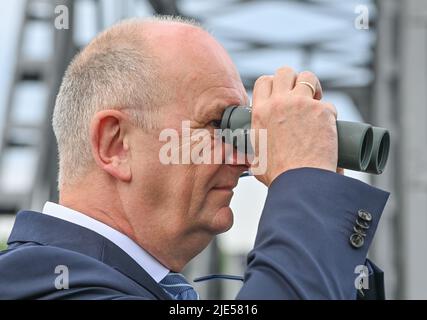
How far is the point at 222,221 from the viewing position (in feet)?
4.98

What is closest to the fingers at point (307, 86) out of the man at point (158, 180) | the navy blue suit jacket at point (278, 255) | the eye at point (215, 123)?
the man at point (158, 180)

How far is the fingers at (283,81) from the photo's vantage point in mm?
1339

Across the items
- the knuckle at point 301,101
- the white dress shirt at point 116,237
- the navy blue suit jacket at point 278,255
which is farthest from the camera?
the white dress shirt at point 116,237

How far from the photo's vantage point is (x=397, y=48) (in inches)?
285

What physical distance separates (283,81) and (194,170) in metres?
0.27

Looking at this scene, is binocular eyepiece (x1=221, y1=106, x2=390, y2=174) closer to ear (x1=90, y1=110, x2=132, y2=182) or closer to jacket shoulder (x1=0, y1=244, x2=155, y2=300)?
ear (x1=90, y1=110, x2=132, y2=182)

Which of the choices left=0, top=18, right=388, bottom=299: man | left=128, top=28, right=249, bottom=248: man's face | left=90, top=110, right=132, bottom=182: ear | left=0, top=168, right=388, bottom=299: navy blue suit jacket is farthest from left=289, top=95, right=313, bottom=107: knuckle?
left=90, top=110, right=132, bottom=182: ear

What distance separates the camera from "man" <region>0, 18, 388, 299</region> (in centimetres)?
125

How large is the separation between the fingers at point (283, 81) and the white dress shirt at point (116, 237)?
38cm

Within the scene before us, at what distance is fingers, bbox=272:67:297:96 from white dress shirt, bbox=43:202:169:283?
0.38m

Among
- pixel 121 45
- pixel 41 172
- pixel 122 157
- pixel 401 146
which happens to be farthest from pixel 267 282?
pixel 401 146

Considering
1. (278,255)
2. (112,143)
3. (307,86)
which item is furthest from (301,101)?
(112,143)

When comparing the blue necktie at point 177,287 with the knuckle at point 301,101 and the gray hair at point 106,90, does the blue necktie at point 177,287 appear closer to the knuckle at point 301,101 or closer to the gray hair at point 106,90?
the gray hair at point 106,90

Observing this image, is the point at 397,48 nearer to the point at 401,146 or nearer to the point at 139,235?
the point at 401,146
